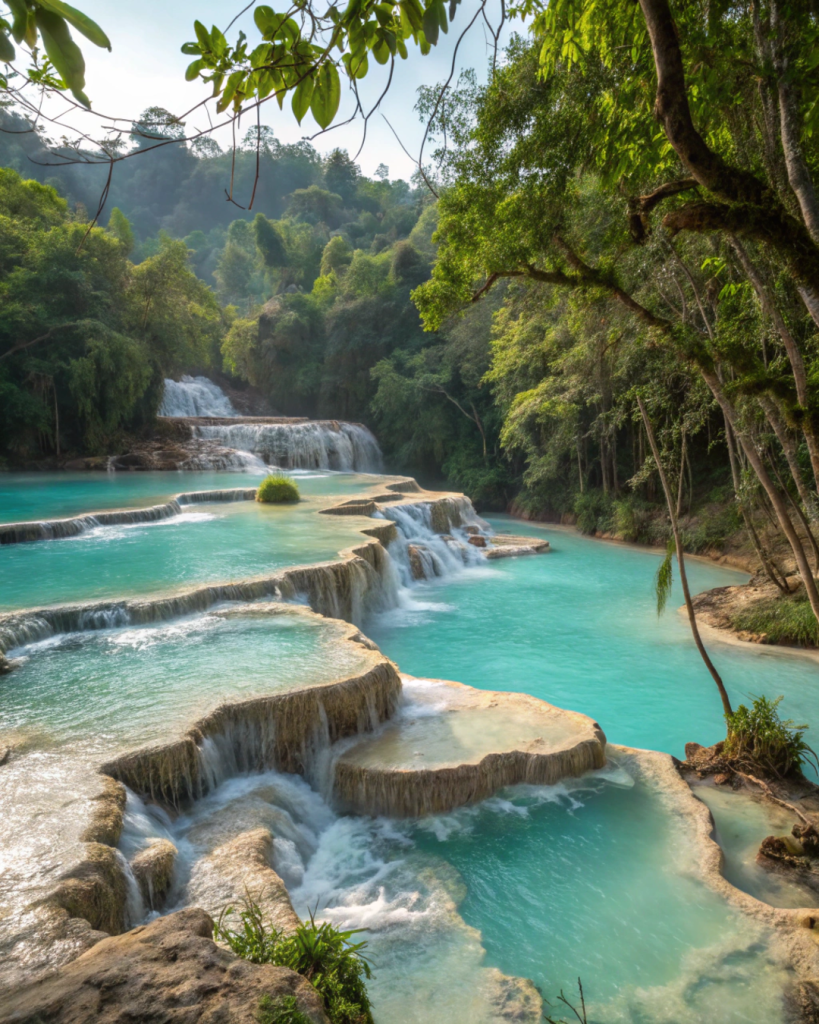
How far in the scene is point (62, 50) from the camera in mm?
1153

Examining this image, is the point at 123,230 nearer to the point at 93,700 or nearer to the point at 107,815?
the point at 93,700

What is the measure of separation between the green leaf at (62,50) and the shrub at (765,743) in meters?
Result: 5.39

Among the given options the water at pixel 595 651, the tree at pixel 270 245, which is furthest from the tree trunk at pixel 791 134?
the tree at pixel 270 245

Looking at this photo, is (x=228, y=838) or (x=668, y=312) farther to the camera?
(x=668, y=312)

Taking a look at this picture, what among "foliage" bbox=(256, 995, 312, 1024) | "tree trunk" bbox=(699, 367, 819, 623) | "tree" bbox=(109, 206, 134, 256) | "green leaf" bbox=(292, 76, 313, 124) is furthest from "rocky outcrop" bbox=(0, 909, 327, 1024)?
"tree" bbox=(109, 206, 134, 256)

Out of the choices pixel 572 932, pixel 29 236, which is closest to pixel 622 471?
pixel 572 932

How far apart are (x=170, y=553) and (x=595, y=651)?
5991 millimetres

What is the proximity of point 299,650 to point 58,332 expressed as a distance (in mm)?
17598

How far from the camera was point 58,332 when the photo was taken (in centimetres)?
1953

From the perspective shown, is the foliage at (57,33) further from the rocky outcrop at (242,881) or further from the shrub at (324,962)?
the rocky outcrop at (242,881)

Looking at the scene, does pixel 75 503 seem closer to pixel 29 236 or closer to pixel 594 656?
pixel 594 656

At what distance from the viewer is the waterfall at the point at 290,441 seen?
833 inches

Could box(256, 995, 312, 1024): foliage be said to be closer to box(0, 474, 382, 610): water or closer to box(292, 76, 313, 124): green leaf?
box(292, 76, 313, 124): green leaf

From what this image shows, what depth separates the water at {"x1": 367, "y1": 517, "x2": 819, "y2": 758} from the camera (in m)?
6.87
